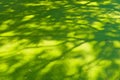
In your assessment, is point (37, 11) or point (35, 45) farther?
point (37, 11)

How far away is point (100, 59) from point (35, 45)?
3.88 feet

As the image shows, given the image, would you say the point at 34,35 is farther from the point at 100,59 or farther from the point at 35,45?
the point at 100,59

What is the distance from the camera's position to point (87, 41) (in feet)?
15.1

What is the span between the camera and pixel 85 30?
196 inches

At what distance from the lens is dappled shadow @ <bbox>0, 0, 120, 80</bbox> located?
378cm

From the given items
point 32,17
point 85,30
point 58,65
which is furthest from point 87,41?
point 32,17

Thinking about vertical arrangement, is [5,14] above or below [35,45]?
above

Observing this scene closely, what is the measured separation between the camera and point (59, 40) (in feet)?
15.0

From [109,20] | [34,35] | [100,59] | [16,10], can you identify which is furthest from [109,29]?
[16,10]

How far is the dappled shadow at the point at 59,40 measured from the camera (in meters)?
3.78

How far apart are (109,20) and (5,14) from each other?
233 cm

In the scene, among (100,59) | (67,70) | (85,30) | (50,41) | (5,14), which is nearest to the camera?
(67,70)

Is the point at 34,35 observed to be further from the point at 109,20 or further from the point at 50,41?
the point at 109,20

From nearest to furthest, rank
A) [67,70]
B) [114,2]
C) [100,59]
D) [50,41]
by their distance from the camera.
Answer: [67,70] → [100,59] → [50,41] → [114,2]
